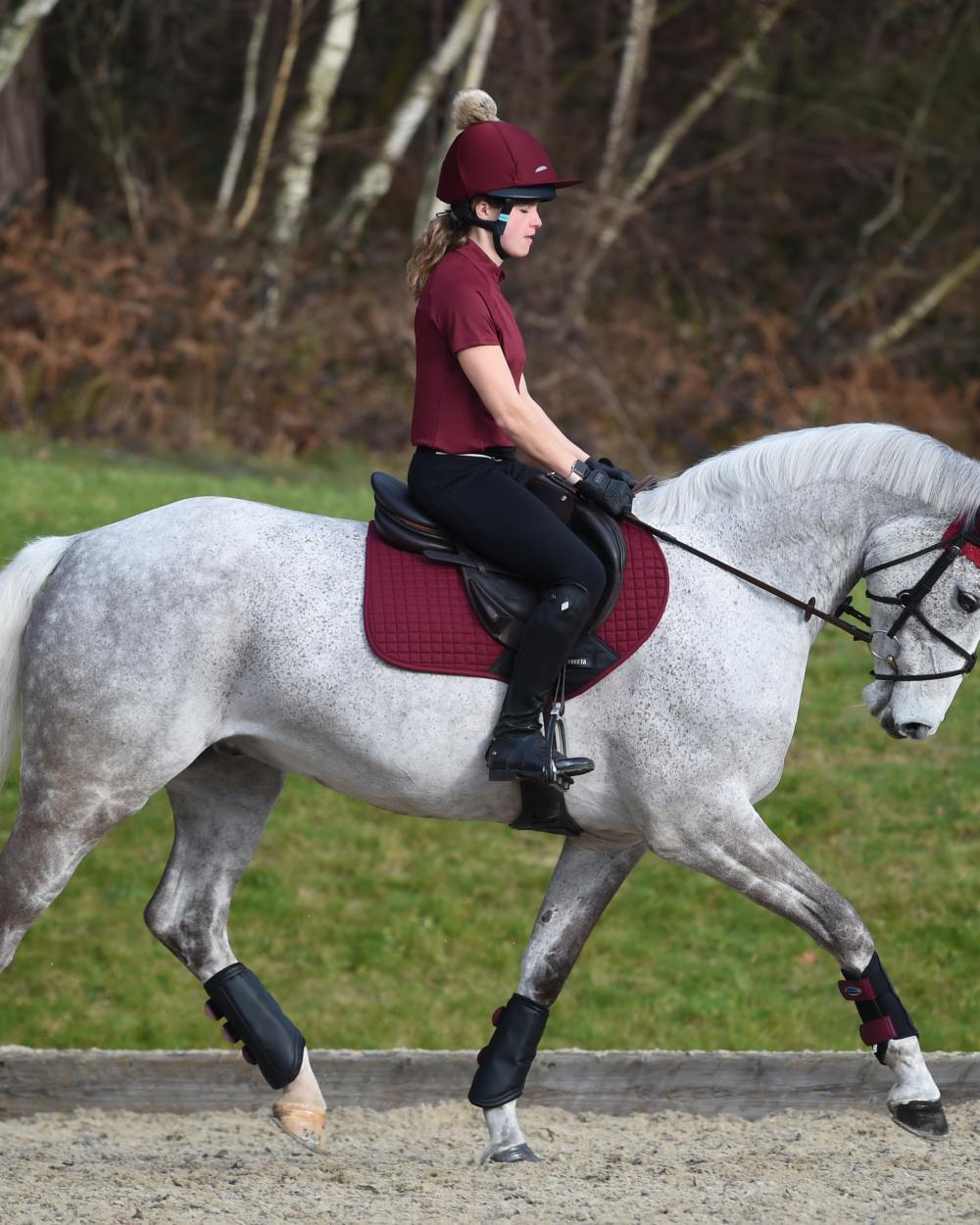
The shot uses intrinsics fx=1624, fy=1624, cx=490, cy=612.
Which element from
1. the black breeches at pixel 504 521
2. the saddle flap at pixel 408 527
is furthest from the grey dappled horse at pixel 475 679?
the black breeches at pixel 504 521

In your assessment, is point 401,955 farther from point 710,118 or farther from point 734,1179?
point 710,118

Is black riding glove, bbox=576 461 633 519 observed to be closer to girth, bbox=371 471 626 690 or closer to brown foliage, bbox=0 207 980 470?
girth, bbox=371 471 626 690

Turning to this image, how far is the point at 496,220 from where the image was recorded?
4.27 m

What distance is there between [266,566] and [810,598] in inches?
57.5

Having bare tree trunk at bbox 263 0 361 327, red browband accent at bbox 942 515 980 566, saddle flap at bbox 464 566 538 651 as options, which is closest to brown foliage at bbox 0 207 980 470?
bare tree trunk at bbox 263 0 361 327

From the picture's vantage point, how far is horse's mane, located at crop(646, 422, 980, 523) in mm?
4246

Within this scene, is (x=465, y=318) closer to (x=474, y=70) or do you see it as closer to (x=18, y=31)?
(x=18, y=31)

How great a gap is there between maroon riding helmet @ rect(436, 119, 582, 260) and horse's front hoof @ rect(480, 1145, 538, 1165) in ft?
8.22

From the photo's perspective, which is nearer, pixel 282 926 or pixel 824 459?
pixel 824 459

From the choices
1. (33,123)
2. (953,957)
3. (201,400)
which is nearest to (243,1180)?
(953,957)

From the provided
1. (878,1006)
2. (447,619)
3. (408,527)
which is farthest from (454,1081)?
(408,527)

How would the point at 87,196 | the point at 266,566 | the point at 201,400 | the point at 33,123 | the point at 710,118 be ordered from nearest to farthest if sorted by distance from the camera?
the point at 266,566 → the point at 201,400 → the point at 33,123 → the point at 87,196 → the point at 710,118

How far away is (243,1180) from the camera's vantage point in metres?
4.36

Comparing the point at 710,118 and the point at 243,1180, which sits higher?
the point at 710,118
